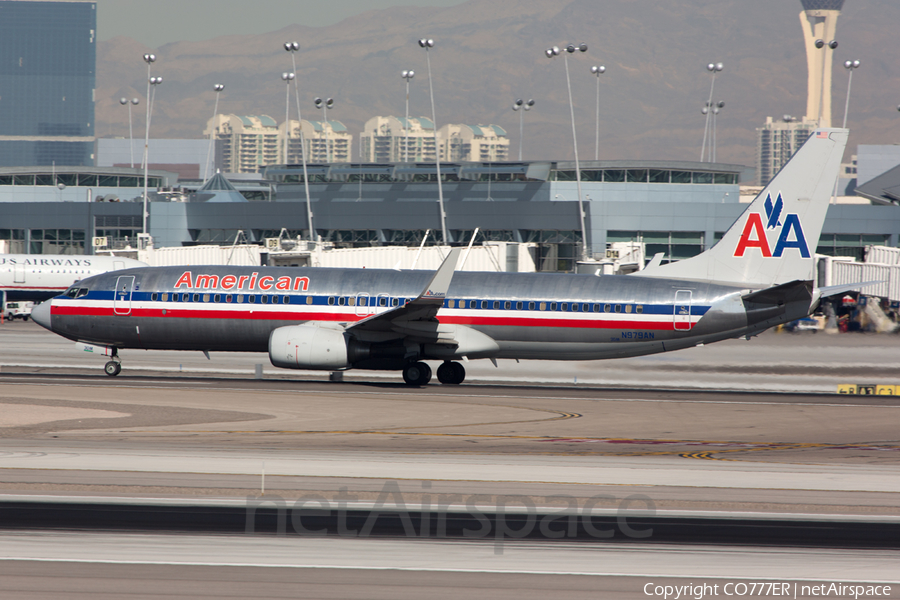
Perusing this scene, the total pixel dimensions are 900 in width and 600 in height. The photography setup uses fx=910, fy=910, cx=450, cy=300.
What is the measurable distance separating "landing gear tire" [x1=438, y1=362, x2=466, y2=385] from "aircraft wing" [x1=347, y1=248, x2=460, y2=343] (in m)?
2.17

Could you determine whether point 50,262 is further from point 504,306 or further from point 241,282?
point 504,306

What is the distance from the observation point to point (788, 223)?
112 feet

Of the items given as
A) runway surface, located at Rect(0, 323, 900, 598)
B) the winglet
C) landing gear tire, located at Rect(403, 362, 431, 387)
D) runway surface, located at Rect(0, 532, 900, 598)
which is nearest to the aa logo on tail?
runway surface, located at Rect(0, 323, 900, 598)

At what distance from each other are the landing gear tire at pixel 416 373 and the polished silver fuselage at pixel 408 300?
21.0 inches

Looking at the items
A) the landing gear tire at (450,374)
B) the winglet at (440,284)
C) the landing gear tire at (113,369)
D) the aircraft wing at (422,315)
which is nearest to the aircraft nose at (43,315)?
the landing gear tire at (113,369)

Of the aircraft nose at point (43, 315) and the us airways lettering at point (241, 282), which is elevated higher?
the us airways lettering at point (241, 282)

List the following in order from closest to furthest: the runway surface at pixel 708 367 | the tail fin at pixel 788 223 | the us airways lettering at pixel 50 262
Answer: the tail fin at pixel 788 223 < the runway surface at pixel 708 367 < the us airways lettering at pixel 50 262

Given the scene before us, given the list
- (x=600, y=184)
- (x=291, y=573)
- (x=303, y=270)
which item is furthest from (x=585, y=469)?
(x=600, y=184)

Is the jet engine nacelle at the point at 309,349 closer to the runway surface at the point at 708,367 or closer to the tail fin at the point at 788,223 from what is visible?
the runway surface at the point at 708,367

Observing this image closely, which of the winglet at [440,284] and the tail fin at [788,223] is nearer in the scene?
the winglet at [440,284]

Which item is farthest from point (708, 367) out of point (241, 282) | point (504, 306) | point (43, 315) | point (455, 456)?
point (43, 315)
